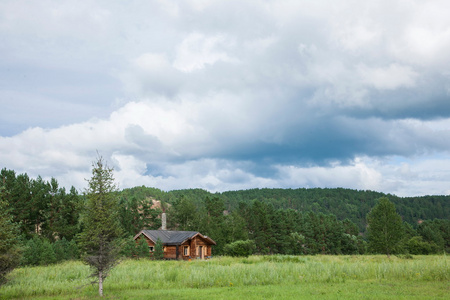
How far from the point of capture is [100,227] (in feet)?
47.8

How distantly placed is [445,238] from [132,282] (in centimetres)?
9434

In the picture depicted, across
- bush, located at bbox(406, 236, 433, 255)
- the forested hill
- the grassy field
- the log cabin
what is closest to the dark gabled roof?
the log cabin

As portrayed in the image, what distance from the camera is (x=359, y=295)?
12578 millimetres

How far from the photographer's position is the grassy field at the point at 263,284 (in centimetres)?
1335

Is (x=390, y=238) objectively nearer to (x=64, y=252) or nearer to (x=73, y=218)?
(x=64, y=252)

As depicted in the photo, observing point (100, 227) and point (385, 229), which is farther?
point (385, 229)

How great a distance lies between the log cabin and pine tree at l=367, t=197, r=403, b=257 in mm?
22364

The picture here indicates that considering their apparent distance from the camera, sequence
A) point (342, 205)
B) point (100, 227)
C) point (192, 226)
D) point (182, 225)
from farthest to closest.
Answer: point (342, 205), point (182, 225), point (192, 226), point (100, 227)

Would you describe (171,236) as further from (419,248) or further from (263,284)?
(419,248)

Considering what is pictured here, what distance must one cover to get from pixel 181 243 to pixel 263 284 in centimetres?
2670

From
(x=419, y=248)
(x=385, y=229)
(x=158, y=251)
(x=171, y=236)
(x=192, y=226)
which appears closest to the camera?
(x=158, y=251)

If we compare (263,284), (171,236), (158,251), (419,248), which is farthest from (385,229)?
(263,284)

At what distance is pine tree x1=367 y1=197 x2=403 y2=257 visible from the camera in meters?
41.7

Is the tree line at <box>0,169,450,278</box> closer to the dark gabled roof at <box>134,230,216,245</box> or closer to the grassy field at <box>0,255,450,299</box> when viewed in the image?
the grassy field at <box>0,255,450,299</box>
